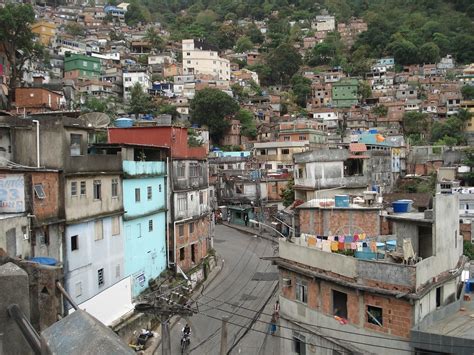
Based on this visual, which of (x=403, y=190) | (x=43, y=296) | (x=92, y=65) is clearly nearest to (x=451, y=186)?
(x=403, y=190)

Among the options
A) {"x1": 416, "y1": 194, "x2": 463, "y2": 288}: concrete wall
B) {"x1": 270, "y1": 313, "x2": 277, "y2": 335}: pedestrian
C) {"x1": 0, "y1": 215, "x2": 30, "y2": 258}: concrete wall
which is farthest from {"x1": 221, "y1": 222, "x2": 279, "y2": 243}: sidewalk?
{"x1": 0, "y1": 215, "x2": 30, "y2": 258}: concrete wall

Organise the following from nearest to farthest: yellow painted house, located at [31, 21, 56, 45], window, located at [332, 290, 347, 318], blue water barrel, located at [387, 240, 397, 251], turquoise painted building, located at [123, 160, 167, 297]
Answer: window, located at [332, 290, 347, 318] < blue water barrel, located at [387, 240, 397, 251] < turquoise painted building, located at [123, 160, 167, 297] < yellow painted house, located at [31, 21, 56, 45]

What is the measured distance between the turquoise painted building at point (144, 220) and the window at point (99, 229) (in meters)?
1.96

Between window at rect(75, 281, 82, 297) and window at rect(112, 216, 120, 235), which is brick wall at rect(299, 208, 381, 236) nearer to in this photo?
window at rect(112, 216, 120, 235)

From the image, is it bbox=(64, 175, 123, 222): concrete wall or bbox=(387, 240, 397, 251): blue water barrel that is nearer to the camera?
bbox=(387, 240, 397, 251): blue water barrel

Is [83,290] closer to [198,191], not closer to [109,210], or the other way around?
[109,210]

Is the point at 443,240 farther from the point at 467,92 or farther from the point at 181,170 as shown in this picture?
the point at 467,92

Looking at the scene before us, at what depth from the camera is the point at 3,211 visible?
16641 millimetres

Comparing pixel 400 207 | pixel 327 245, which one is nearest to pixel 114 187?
pixel 327 245

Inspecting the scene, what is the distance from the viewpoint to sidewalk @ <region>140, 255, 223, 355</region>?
20.3 meters

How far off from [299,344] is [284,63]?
94.8m

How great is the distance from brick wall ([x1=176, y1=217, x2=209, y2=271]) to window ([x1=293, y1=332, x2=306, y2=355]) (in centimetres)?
1155

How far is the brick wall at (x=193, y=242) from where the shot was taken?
28.6m

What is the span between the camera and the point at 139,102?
72125 mm
